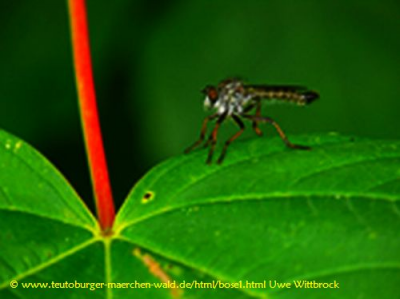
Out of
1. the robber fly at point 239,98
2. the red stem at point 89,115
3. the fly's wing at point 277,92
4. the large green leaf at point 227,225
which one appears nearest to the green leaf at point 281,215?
the large green leaf at point 227,225

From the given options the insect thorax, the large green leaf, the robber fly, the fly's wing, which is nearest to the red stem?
the large green leaf

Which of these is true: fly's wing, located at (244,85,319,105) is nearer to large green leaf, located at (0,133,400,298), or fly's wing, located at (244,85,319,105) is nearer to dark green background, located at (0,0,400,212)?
large green leaf, located at (0,133,400,298)

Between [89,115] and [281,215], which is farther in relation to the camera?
[89,115]

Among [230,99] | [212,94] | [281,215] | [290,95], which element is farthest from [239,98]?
[281,215]

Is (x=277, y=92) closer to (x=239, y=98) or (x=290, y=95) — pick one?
(x=290, y=95)

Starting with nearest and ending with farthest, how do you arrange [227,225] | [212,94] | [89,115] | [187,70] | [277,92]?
[227,225]
[89,115]
[212,94]
[277,92]
[187,70]

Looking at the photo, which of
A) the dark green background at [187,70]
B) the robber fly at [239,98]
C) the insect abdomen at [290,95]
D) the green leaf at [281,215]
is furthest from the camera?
the dark green background at [187,70]

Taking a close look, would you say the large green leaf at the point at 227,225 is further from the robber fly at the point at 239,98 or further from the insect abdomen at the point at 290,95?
the insect abdomen at the point at 290,95
